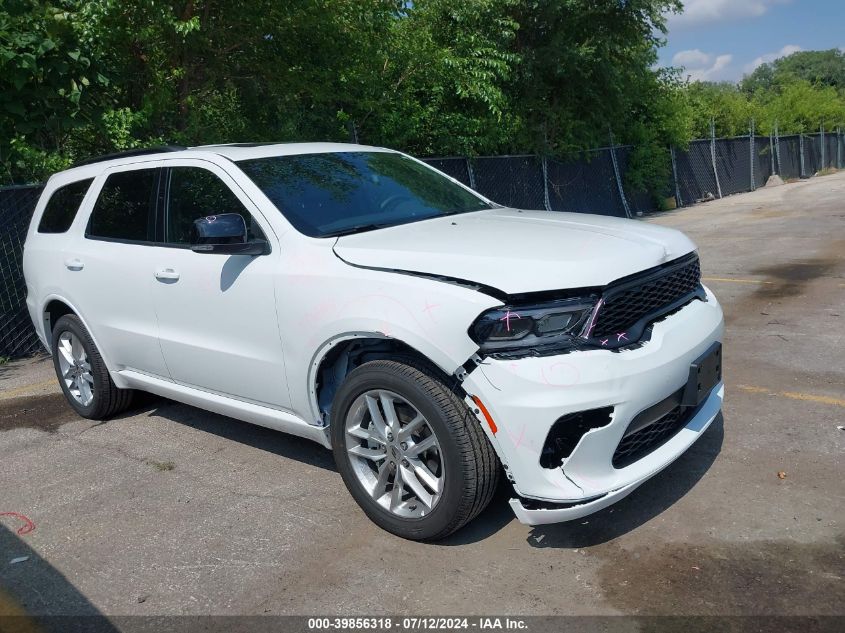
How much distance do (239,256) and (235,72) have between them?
257 inches

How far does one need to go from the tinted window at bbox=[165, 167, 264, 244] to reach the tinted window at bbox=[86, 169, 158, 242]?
18cm

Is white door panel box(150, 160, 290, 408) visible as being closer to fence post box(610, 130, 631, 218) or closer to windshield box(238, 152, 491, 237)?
windshield box(238, 152, 491, 237)

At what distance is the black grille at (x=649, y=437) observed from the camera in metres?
3.17

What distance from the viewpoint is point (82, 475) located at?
452cm

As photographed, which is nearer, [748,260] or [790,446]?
[790,446]

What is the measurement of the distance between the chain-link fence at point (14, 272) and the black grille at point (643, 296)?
6.55 meters

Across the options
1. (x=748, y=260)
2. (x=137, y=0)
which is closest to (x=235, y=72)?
(x=137, y=0)

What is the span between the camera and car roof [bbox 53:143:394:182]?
4.41 m

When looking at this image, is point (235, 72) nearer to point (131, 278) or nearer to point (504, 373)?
point (131, 278)

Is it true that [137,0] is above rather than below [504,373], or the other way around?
above

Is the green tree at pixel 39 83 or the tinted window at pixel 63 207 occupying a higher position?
the green tree at pixel 39 83

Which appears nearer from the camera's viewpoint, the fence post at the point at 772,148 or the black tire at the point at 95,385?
the black tire at the point at 95,385

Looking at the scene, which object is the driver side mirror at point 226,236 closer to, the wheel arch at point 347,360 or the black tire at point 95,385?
the wheel arch at point 347,360

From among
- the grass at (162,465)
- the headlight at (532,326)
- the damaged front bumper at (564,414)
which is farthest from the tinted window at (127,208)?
the damaged front bumper at (564,414)
